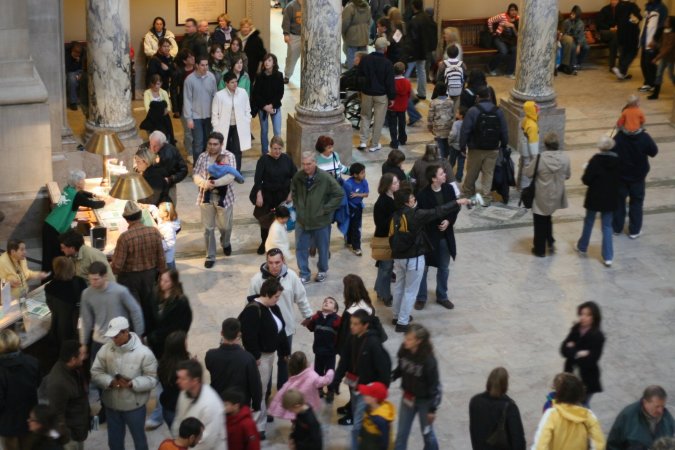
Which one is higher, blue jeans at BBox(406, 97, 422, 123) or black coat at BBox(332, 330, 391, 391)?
blue jeans at BBox(406, 97, 422, 123)

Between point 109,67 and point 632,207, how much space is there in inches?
251

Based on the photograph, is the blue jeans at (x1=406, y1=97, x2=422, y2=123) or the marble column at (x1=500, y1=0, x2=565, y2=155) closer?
the marble column at (x1=500, y1=0, x2=565, y2=155)

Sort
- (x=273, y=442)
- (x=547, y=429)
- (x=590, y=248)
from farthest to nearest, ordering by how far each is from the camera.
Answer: (x=590, y=248) < (x=273, y=442) < (x=547, y=429)

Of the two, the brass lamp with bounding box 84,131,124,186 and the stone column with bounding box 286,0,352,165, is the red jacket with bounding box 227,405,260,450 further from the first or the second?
the stone column with bounding box 286,0,352,165

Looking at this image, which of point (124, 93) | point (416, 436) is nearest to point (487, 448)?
point (416, 436)

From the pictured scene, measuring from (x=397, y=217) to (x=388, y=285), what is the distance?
1.15m

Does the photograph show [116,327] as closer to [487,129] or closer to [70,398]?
[70,398]

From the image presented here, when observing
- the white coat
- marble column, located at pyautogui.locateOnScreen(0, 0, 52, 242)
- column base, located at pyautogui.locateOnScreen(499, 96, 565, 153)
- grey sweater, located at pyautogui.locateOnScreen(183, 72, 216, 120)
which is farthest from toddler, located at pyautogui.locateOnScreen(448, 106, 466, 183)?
marble column, located at pyautogui.locateOnScreen(0, 0, 52, 242)

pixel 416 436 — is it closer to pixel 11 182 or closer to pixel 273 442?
pixel 273 442

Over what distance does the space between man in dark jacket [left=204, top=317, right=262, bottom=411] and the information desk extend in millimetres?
2035

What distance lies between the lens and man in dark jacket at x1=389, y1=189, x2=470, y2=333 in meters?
11.2

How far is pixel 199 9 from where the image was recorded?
65.1 ft

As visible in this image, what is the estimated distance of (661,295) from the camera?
41.7 feet

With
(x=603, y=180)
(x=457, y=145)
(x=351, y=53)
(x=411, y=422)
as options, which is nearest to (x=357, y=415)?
(x=411, y=422)
